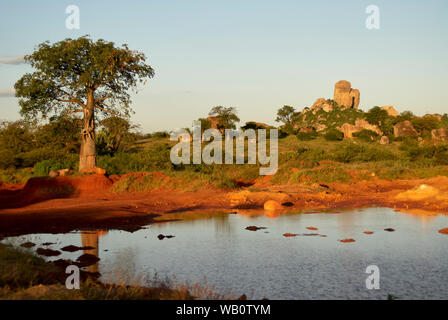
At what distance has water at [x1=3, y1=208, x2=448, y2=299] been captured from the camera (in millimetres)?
7387

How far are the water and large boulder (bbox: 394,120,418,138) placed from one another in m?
46.9

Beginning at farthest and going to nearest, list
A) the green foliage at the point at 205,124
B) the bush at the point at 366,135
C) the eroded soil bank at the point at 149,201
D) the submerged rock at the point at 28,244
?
1. the bush at the point at 366,135
2. the green foliage at the point at 205,124
3. the eroded soil bank at the point at 149,201
4. the submerged rock at the point at 28,244

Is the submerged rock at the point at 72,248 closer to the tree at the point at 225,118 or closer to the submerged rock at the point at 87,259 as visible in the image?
the submerged rock at the point at 87,259

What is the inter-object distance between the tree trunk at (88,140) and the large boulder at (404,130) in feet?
144

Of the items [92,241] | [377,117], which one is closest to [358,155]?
[92,241]

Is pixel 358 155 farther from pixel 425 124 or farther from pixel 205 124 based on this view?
pixel 425 124

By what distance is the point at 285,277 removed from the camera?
25.9 ft

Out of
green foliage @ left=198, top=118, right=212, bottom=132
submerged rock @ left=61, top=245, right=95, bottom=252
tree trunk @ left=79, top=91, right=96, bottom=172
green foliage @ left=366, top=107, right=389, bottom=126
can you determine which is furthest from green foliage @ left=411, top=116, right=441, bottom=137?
submerged rock @ left=61, top=245, right=95, bottom=252

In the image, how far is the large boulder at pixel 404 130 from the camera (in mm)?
58312

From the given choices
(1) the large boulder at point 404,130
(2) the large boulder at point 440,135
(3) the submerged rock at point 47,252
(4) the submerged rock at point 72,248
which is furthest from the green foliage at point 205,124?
(3) the submerged rock at point 47,252

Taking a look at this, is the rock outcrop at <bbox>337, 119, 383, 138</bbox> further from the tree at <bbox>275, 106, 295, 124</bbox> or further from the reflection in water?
the reflection in water
